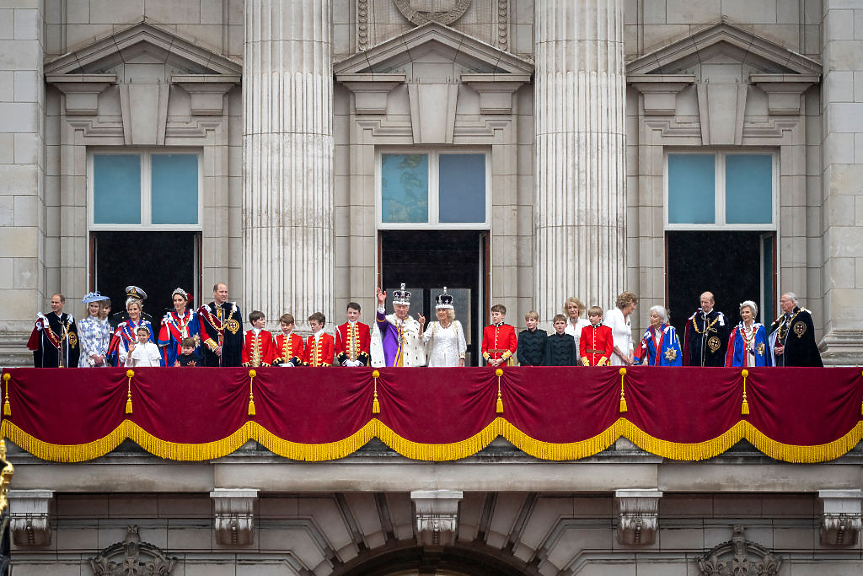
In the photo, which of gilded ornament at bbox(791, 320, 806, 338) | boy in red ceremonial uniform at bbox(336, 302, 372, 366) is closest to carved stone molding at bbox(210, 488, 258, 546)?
boy in red ceremonial uniform at bbox(336, 302, 372, 366)

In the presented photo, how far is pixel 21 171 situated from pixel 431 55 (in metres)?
8.50

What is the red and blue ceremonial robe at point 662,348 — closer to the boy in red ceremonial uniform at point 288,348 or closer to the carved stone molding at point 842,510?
the carved stone molding at point 842,510

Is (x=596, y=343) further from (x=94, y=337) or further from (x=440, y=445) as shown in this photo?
(x=94, y=337)

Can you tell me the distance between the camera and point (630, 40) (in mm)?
41500

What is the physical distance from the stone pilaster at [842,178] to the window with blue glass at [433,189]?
22.6 feet

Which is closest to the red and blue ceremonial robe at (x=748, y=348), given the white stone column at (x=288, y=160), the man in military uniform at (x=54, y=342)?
the white stone column at (x=288, y=160)

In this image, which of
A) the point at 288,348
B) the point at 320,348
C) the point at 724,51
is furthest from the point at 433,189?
the point at 724,51

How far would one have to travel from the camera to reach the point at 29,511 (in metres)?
35.4

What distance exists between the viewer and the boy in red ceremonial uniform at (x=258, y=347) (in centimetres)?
3706

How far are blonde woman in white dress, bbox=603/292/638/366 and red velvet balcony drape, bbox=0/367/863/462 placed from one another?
1.10 metres

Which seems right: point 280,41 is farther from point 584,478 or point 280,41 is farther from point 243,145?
point 584,478

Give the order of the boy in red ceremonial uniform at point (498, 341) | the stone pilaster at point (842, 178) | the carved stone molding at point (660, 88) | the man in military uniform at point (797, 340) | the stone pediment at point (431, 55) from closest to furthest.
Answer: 1. the man in military uniform at point (797, 340)
2. the boy in red ceremonial uniform at point (498, 341)
3. the stone pilaster at point (842, 178)
4. the stone pediment at point (431, 55)
5. the carved stone molding at point (660, 88)

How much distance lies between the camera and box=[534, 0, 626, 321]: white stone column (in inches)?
1554

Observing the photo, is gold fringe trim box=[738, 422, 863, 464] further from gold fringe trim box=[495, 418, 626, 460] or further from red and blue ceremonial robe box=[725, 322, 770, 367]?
gold fringe trim box=[495, 418, 626, 460]
